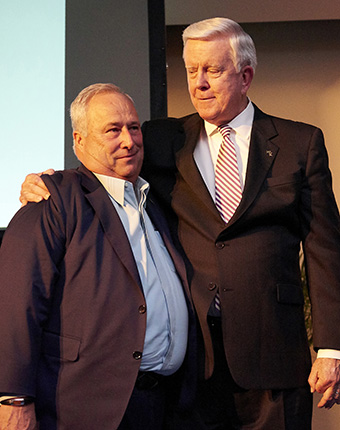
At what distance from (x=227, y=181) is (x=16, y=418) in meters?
0.97

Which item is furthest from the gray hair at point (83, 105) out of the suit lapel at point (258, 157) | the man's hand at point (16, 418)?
the man's hand at point (16, 418)

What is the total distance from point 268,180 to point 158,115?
132 centimetres

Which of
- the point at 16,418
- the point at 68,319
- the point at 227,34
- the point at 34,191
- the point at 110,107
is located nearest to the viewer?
the point at 16,418

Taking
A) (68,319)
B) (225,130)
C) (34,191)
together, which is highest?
(225,130)

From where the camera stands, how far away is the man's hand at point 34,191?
1.94 meters

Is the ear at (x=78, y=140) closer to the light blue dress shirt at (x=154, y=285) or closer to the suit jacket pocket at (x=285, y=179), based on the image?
the light blue dress shirt at (x=154, y=285)

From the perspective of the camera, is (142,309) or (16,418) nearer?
(16,418)

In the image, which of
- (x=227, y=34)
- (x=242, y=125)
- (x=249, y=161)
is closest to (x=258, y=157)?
(x=249, y=161)

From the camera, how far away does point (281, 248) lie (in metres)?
2.07

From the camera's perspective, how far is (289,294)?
6.75 ft

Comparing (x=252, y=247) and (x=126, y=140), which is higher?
(x=126, y=140)

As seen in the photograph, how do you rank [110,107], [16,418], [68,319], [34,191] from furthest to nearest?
[110,107]
[34,191]
[68,319]
[16,418]

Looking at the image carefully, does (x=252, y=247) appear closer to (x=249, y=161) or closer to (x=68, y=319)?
(x=249, y=161)

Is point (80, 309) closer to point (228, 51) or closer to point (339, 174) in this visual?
point (228, 51)
